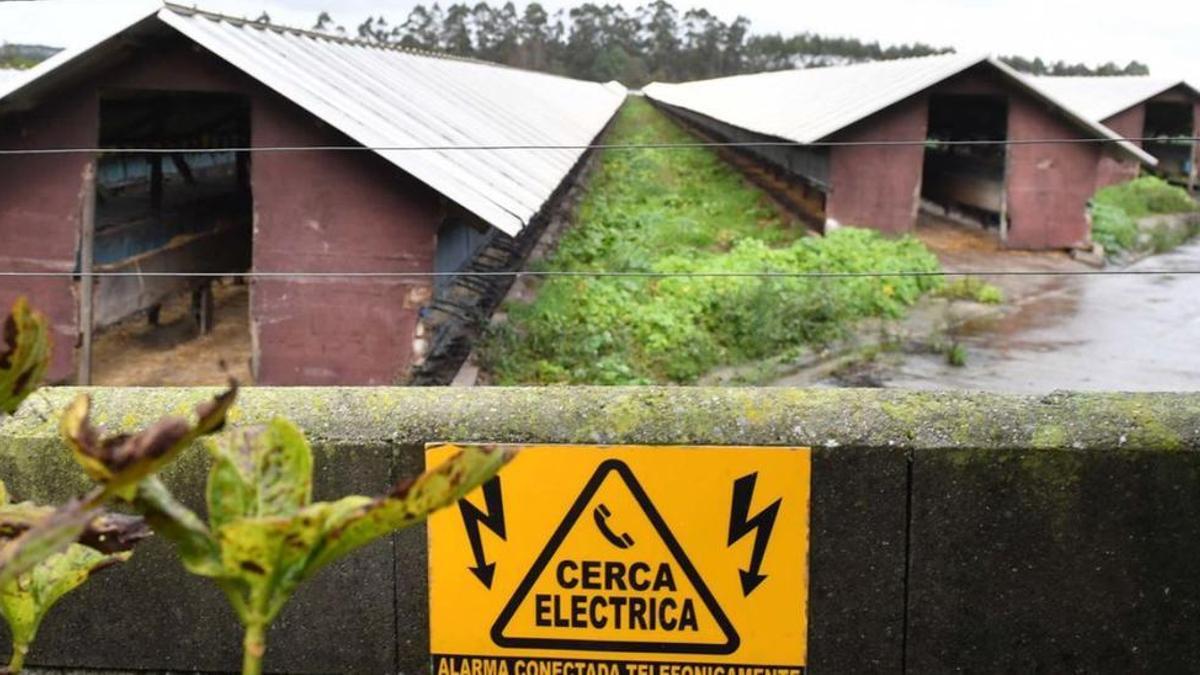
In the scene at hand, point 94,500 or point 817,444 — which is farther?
point 817,444

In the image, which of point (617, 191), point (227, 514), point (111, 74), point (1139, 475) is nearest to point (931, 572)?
point (1139, 475)

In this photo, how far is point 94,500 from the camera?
2.52ft

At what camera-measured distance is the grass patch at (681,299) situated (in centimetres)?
1047

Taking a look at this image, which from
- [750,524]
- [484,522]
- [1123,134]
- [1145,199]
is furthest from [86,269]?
[1123,134]

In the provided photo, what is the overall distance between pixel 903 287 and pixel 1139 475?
1225cm

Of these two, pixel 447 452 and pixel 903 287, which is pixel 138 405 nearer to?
pixel 447 452

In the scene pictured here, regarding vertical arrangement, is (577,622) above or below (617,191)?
below

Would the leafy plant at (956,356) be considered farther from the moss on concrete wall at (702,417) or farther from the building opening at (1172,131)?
the building opening at (1172,131)

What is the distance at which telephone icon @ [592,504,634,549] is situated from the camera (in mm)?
2533

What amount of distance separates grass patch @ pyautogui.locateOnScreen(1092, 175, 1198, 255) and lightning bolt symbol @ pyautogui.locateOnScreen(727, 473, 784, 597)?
735 inches

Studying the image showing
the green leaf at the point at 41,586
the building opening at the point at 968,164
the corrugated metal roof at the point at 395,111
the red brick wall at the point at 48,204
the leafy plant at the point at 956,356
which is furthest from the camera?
the building opening at the point at 968,164

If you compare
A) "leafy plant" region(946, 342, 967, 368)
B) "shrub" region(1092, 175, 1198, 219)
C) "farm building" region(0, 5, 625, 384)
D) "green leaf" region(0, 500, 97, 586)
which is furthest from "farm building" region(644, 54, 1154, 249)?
"green leaf" region(0, 500, 97, 586)

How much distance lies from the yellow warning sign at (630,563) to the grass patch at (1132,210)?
735 inches

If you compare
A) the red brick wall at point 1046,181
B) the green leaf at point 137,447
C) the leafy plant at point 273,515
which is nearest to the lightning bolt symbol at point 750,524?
the leafy plant at point 273,515
